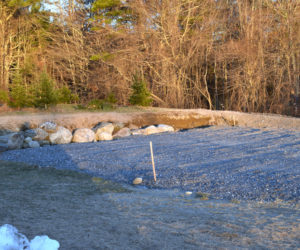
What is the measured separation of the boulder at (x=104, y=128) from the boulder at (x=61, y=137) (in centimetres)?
76

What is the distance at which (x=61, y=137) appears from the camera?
9195mm

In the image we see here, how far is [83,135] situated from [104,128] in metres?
0.67

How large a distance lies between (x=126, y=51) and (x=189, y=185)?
37.8 feet

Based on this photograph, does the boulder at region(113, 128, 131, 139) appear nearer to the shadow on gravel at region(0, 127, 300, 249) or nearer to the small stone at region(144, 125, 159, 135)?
the small stone at region(144, 125, 159, 135)

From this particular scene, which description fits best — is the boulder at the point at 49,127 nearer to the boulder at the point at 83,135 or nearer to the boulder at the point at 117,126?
the boulder at the point at 83,135

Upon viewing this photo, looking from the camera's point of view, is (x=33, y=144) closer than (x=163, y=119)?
Yes

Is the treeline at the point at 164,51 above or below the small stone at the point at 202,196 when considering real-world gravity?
above

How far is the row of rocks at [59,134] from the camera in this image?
8523mm

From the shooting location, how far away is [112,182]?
5215mm

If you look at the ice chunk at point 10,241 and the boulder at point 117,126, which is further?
the boulder at point 117,126

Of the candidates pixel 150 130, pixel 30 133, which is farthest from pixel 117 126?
pixel 30 133

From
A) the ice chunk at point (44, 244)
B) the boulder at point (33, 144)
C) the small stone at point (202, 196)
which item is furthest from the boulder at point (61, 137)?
the ice chunk at point (44, 244)

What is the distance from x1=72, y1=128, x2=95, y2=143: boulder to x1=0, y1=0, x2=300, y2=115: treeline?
307 cm

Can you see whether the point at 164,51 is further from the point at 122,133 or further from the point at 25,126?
the point at 25,126
